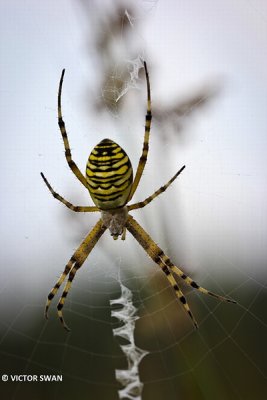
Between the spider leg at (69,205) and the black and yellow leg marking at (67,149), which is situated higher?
the black and yellow leg marking at (67,149)

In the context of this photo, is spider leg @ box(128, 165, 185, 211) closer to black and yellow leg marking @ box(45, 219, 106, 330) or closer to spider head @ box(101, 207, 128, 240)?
spider head @ box(101, 207, 128, 240)

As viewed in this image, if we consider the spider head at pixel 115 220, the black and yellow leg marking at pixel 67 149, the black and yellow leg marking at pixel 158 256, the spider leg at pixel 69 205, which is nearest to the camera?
the black and yellow leg marking at pixel 67 149

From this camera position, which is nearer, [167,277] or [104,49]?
[104,49]

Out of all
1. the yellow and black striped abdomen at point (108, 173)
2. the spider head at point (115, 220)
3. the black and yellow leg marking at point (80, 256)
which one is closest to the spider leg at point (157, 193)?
the yellow and black striped abdomen at point (108, 173)

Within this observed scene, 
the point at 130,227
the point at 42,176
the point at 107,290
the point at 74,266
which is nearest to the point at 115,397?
the point at 107,290

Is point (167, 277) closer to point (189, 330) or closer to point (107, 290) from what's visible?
point (189, 330)

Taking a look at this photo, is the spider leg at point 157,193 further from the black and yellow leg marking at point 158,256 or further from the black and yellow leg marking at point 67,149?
the black and yellow leg marking at point 158,256

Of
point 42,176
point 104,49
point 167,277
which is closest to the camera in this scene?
point 104,49
